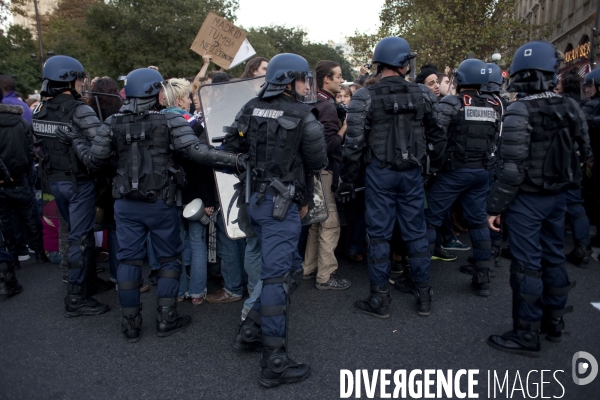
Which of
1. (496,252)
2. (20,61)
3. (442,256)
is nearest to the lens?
(496,252)

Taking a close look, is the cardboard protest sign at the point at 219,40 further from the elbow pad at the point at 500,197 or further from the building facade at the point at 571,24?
the building facade at the point at 571,24


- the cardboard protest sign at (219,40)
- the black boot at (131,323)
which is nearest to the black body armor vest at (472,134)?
the black boot at (131,323)

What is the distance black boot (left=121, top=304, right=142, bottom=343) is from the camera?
3.77 meters

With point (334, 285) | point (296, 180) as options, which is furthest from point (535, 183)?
point (334, 285)

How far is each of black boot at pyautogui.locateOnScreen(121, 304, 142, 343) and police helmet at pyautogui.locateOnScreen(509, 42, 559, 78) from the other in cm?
353

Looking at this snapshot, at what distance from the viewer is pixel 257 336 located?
3512 millimetres

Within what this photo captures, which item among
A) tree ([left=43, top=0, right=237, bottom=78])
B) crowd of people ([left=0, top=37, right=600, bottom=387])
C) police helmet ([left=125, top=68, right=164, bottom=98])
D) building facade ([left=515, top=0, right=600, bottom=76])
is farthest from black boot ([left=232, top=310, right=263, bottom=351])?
tree ([left=43, top=0, right=237, bottom=78])

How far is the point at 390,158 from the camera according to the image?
3904mm

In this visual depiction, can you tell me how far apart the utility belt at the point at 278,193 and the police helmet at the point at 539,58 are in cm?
189

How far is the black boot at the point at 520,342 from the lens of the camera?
11.1 feet

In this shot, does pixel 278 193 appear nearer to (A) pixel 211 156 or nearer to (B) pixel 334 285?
(A) pixel 211 156

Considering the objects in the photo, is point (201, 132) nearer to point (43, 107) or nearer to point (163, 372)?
point (43, 107)

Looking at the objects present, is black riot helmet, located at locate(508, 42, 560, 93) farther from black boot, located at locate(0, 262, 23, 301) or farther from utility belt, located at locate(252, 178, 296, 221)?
black boot, located at locate(0, 262, 23, 301)

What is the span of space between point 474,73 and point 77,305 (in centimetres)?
436
